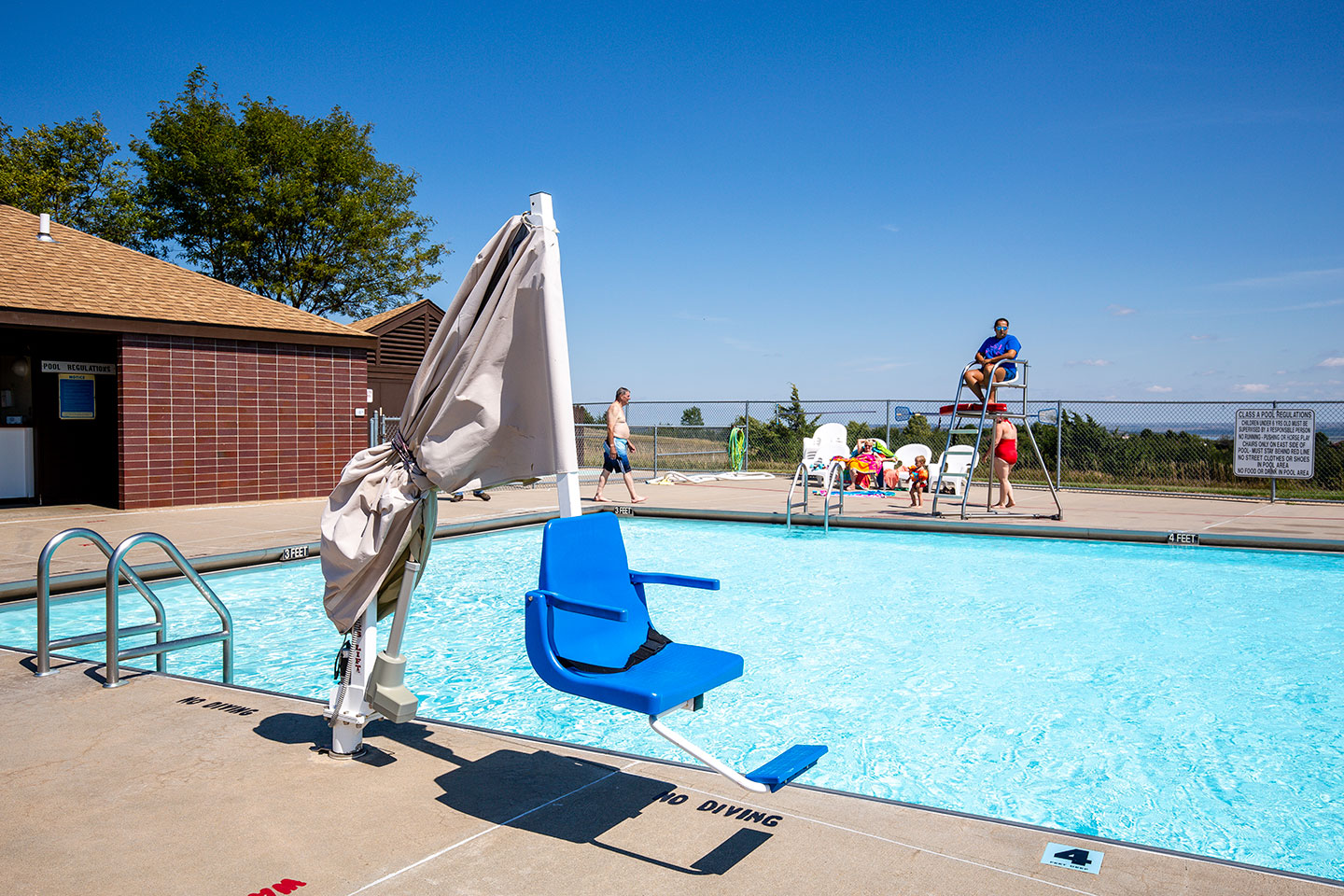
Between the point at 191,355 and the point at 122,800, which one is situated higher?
the point at 191,355

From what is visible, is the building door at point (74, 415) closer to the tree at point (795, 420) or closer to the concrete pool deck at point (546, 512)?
the concrete pool deck at point (546, 512)

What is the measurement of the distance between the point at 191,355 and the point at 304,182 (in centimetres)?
2025

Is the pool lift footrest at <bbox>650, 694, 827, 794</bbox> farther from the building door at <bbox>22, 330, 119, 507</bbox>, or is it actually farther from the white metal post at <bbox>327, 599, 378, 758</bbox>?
the building door at <bbox>22, 330, 119, 507</bbox>

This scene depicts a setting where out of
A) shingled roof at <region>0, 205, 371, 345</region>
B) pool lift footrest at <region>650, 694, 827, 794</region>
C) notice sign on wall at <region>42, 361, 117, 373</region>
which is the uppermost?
shingled roof at <region>0, 205, 371, 345</region>

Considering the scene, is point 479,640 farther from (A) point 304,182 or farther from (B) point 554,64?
(A) point 304,182

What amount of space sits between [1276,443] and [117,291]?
1862cm

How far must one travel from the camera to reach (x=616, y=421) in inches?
538

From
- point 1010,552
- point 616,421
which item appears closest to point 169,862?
point 1010,552

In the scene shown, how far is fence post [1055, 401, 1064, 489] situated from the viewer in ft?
→ 56.4

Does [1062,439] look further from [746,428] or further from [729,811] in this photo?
[729,811]

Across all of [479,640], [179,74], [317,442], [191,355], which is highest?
[179,74]

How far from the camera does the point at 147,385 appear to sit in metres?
12.3

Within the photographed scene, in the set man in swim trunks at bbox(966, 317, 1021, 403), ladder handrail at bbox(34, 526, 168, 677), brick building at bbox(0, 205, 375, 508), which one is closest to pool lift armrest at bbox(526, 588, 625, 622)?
ladder handrail at bbox(34, 526, 168, 677)

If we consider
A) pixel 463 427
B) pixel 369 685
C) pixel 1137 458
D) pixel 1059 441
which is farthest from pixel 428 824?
pixel 1137 458
